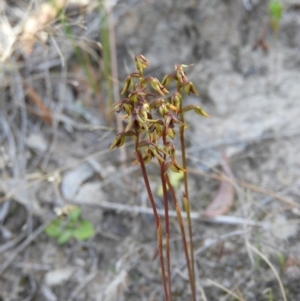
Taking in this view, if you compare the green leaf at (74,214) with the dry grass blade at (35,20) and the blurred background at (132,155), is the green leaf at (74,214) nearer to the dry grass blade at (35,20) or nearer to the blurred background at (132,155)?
the blurred background at (132,155)

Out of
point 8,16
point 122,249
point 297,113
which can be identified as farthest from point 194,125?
point 8,16

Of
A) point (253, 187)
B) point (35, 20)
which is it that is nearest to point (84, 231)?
point (253, 187)

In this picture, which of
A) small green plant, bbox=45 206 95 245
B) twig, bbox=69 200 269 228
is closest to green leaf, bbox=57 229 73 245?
small green plant, bbox=45 206 95 245

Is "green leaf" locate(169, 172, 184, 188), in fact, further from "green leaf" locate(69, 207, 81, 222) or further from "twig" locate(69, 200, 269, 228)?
"green leaf" locate(69, 207, 81, 222)

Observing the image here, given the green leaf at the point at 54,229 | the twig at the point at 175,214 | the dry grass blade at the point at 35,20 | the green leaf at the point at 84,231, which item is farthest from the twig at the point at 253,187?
the dry grass blade at the point at 35,20

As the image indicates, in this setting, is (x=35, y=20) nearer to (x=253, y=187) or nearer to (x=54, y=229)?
(x=54, y=229)
